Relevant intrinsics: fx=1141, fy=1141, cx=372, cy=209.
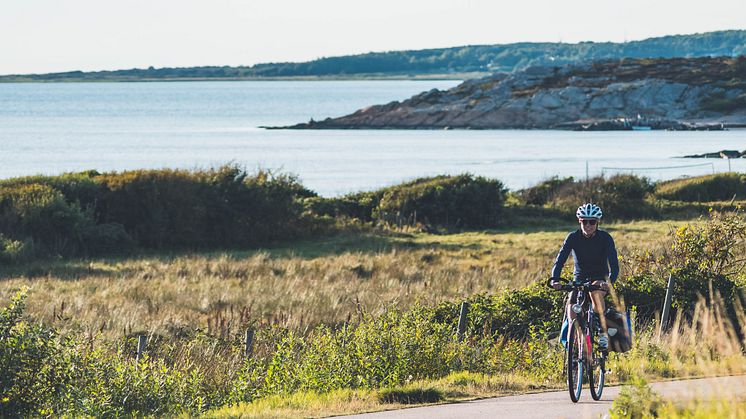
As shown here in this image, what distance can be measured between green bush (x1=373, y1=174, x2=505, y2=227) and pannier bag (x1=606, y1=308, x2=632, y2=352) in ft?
100

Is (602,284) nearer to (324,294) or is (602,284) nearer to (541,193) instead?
(324,294)

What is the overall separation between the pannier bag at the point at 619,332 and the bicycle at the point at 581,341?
0.18m

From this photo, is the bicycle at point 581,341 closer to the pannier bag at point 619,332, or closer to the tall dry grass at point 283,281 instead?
the pannier bag at point 619,332

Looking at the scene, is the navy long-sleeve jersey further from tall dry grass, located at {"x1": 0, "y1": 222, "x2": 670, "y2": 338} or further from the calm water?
the calm water

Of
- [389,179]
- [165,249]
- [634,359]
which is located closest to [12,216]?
[165,249]

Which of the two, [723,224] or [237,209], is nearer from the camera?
[723,224]

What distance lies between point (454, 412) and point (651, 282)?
874 centimetres

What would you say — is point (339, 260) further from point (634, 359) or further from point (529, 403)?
point (529, 403)

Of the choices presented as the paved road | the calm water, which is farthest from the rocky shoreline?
the paved road

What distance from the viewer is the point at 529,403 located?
12859mm

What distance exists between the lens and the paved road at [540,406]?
1200cm

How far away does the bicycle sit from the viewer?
12383 millimetres

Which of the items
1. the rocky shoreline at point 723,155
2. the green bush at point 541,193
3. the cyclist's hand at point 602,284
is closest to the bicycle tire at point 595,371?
the cyclist's hand at point 602,284

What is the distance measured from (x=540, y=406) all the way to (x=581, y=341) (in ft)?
2.81
